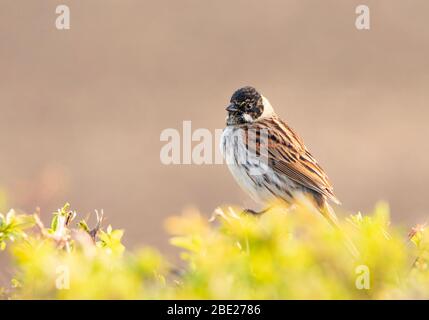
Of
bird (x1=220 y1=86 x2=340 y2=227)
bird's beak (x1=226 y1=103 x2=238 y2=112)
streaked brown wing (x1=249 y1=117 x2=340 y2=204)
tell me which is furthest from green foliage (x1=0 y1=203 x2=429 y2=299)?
bird's beak (x1=226 y1=103 x2=238 y2=112)

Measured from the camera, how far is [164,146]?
50.5ft

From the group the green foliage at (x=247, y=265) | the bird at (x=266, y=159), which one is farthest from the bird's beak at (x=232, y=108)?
the green foliage at (x=247, y=265)

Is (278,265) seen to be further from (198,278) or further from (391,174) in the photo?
(391,174)

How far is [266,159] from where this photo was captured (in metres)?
6.74

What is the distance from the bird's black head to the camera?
6.96 m

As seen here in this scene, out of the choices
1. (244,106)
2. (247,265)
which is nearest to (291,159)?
(244,106)

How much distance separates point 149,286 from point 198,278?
25cm

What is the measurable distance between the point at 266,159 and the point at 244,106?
489mm

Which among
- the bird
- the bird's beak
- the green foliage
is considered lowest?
the green foliage

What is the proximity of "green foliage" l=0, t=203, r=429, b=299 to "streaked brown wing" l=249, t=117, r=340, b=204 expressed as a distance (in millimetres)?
4158

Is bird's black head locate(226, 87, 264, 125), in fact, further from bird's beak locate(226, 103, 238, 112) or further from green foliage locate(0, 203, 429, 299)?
green foliage locate(0, 203, 429, 299)

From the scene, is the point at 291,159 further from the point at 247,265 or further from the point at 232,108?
the point at 247,265

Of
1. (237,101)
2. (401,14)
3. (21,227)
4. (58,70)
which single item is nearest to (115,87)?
(58,70)

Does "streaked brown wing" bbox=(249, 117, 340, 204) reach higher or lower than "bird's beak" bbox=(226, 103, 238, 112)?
lower
